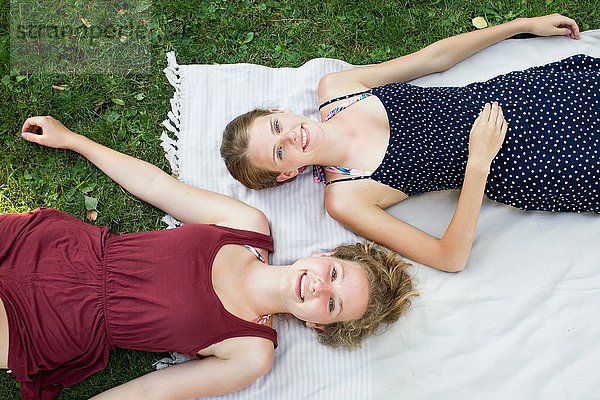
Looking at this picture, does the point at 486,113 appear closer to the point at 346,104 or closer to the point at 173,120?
the point at 346,104

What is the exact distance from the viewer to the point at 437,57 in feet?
13.7

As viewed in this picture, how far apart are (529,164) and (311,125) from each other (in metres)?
1.29

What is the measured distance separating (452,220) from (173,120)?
1925 mm

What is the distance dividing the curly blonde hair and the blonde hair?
0.62m

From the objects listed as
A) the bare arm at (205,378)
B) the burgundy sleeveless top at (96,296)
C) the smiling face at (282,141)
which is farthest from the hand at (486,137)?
the bare arm at (205,378)

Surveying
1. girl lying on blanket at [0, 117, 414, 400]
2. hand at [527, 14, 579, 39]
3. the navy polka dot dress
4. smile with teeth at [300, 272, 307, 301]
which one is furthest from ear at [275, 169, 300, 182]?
hand at [527, 14, 579, 39]

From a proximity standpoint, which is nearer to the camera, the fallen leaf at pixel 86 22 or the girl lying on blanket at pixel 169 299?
the girl lying on blanket at pixel 169 299

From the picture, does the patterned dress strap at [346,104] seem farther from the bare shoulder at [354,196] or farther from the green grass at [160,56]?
the green grass at [160,56]

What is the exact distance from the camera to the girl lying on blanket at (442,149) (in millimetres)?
3646

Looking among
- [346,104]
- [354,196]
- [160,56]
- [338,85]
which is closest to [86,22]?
[160,56]

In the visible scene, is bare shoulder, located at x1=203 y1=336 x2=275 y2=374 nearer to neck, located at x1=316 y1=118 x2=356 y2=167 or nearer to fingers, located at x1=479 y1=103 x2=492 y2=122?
neck, located at x1=316 y1=118 x2=356 y2=167

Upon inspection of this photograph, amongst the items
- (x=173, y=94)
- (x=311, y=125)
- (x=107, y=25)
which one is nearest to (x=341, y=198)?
(x=311, y=125)

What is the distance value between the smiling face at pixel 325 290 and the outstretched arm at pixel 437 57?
4.03 feet

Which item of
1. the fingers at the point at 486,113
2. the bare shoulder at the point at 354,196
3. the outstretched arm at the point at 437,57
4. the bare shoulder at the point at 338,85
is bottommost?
the bare shoulder at the point at 354,196
